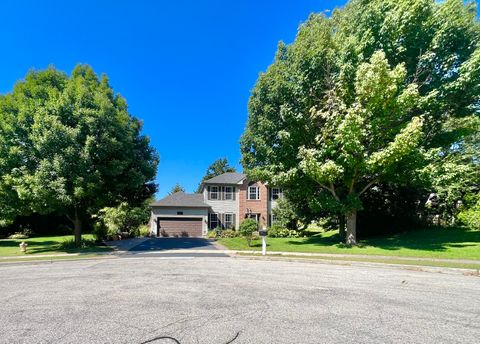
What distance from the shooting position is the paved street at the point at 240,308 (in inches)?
159

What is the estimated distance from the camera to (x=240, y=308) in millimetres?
5277

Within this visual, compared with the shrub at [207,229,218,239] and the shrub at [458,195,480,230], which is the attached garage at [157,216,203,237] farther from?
the shrub at [458,195,480,230]

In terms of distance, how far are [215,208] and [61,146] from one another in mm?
19185

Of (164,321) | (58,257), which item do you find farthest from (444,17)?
(58,257)

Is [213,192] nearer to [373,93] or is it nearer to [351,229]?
[351,229]

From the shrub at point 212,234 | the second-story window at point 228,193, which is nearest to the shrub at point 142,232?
the shrub at point 212,234

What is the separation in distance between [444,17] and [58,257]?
2514 cm

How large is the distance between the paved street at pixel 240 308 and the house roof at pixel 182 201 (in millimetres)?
22215

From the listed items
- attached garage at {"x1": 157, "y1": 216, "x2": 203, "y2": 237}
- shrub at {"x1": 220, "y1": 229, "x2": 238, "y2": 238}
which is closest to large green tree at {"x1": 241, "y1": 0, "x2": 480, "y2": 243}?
shrub at {"x1": 220, "y1": 229, "x2": 238, "y2": 238}

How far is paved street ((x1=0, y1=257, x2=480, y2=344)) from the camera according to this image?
403 centimetres

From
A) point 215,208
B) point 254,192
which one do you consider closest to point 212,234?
point 215,208

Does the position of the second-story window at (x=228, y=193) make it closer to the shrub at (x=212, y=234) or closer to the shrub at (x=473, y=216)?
the shrub at (x=212, y=234)

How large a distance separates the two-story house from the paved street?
22208 millimetres

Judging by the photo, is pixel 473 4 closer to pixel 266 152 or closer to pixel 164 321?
pixel 266 152
